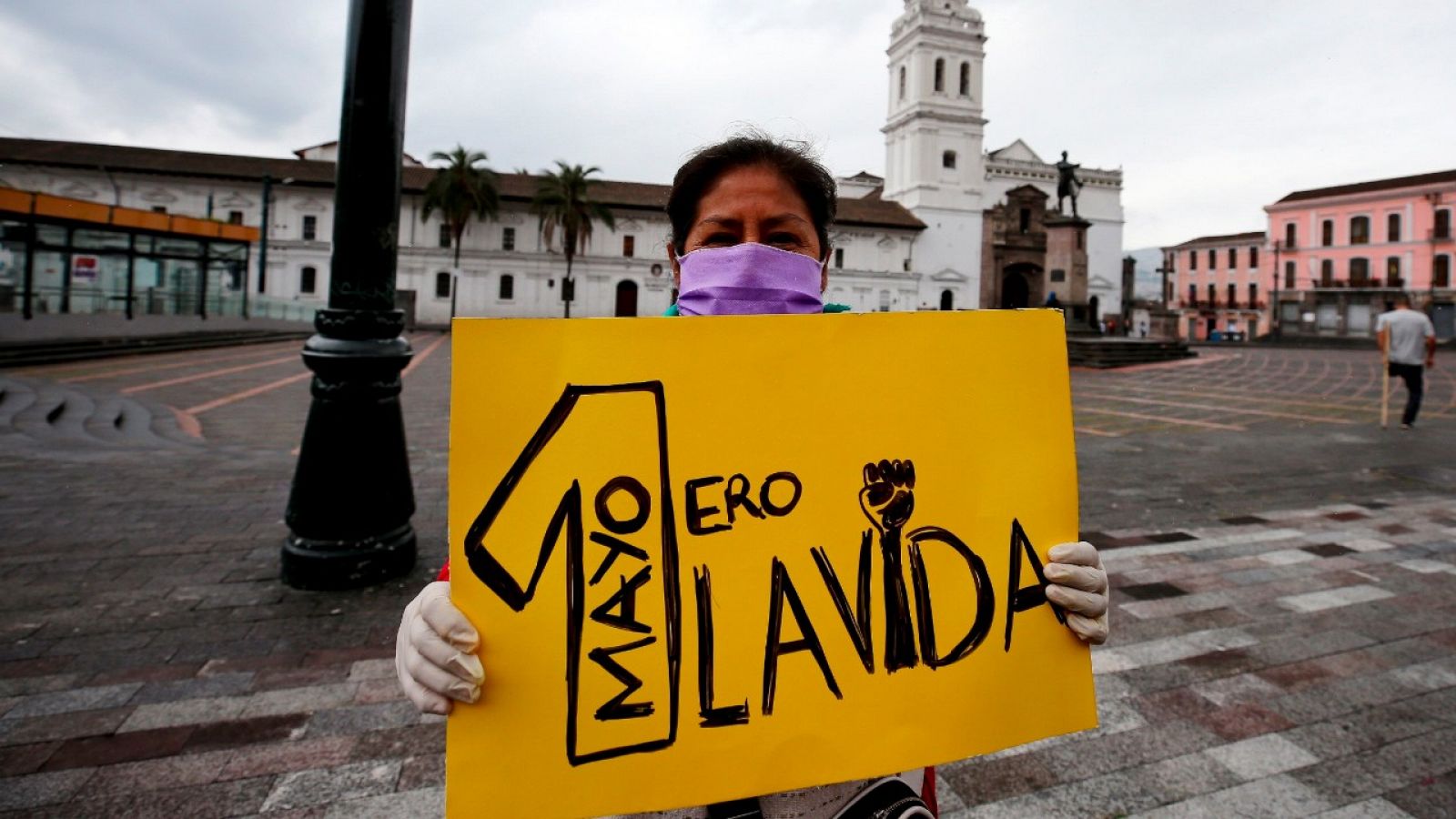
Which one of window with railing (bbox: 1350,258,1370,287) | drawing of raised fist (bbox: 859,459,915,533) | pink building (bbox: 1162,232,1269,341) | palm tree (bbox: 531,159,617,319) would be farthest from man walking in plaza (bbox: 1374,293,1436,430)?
pink building (bbox: 1162,232,1269,341)

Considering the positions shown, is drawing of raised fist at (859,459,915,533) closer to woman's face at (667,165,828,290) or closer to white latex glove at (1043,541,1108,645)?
white latex glove at (1043,541,1108,645)

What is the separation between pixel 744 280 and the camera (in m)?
1.61

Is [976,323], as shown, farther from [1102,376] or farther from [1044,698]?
[1102,376]

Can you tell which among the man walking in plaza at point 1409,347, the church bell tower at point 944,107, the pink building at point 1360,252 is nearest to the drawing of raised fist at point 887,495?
the man walking in plaza at point 1409,347

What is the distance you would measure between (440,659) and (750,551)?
0.49m

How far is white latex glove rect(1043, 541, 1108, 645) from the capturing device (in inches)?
48.8

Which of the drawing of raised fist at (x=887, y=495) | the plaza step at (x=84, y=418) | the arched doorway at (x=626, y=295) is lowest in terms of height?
the plaza step at (x=84, y=418)

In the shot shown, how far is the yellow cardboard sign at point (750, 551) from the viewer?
3.67 feet

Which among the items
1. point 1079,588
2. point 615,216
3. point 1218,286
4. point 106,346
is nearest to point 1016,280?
point 1218,286

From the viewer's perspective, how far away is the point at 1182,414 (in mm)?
11609

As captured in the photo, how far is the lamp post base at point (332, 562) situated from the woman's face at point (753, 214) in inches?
99.5

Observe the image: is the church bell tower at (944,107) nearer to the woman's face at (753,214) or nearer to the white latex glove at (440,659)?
the woman's face at (753,214)

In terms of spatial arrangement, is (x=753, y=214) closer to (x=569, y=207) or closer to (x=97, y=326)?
(x=97, y=326)

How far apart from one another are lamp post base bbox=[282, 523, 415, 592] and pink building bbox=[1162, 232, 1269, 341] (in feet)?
215
